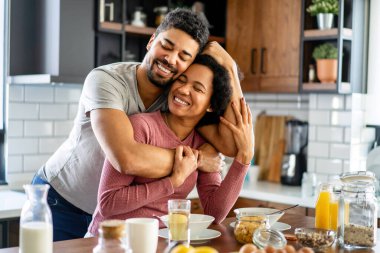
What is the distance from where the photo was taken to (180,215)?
185 centimetres

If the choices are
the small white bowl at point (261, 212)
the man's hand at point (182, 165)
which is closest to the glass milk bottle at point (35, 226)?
the man's hand at point (182, 165)

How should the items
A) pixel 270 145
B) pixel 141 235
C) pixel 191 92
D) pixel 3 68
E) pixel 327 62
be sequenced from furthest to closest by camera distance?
pixel 270 145 < pixel 327 62 < pixel 3 68 < pixel 191 92 < pixel 141 235

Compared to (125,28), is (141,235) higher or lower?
lower

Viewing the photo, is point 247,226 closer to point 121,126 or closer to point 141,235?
point 141,235

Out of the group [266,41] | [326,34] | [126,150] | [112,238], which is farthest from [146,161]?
[266,41]

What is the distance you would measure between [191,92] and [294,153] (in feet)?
8.24

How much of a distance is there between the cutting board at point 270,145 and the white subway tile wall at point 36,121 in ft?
5.36

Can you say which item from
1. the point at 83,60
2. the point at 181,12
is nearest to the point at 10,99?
the point at 83,60

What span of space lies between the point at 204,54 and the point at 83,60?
157cm

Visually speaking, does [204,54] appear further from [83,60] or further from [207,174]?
[83,60]

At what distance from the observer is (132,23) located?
4.37m

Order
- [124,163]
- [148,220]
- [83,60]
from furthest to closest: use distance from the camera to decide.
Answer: [83,60] < [124,163] < [148,220]

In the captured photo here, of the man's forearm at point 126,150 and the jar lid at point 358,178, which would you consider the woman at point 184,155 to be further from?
the jar lid at point 358,178

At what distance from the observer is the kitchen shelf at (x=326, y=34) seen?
13.5 feet
